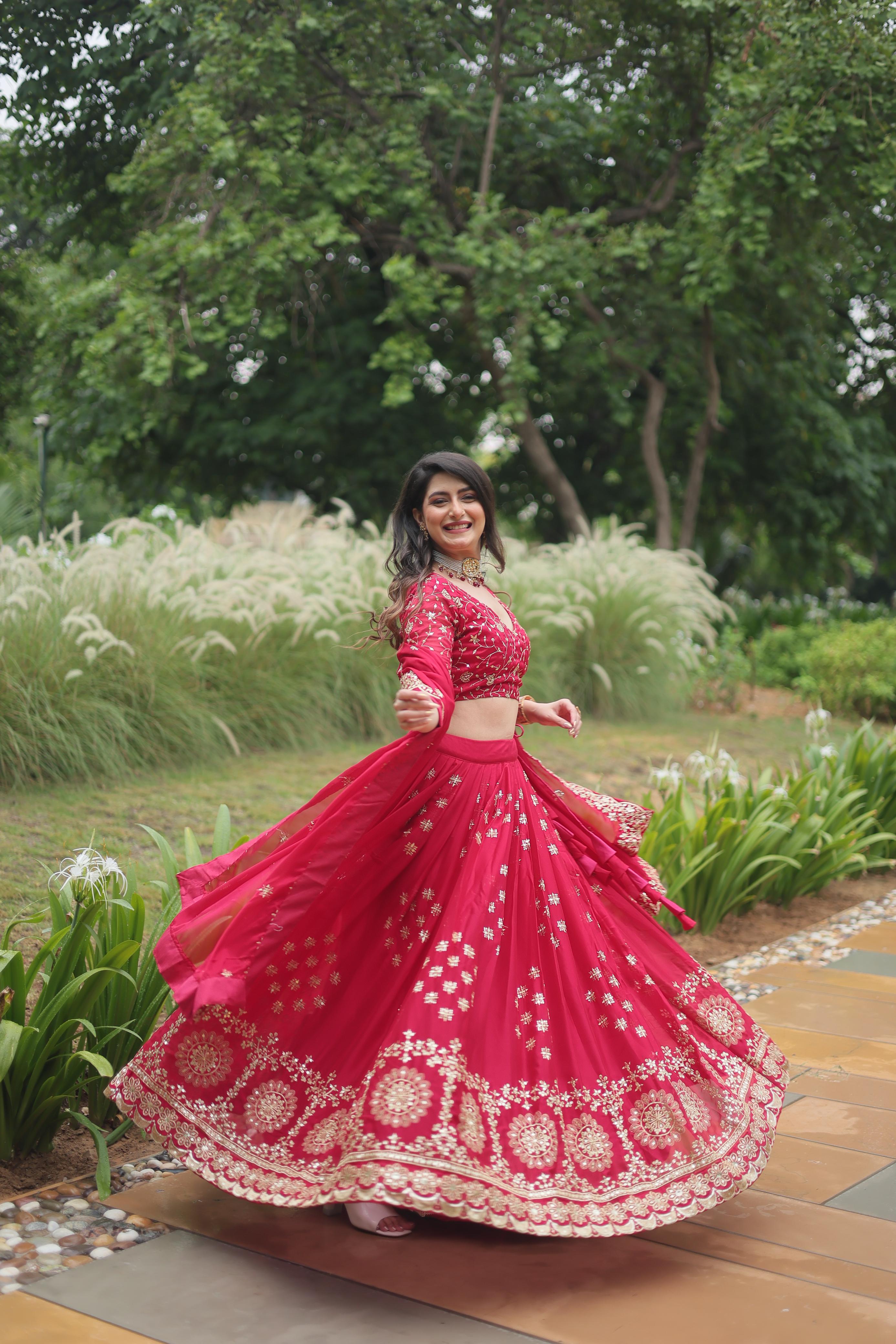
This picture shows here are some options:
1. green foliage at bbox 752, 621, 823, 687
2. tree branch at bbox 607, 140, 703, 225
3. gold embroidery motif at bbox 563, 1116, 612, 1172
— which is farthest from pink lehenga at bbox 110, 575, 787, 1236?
tree branch at bbox 607, 140, 703, 225

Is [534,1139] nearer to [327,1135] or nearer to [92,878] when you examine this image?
[327,1135]

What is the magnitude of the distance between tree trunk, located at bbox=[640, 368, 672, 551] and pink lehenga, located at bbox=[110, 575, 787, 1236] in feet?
35.2

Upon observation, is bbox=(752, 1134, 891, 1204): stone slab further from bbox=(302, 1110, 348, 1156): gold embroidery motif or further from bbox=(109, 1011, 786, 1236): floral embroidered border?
bbox=(302, 1110, 348, 1156): gold embroidery motif

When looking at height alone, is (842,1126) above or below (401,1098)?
below

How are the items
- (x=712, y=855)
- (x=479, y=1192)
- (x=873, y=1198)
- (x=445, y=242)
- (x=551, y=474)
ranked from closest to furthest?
1. (x=479, y=1192)
2. (x=873, y=1198)
3. (x=712, y=855)
4. (x=445, y=242)
5. (x=551, y=474)

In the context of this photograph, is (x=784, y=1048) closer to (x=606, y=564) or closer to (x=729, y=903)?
(x=729, y=903)

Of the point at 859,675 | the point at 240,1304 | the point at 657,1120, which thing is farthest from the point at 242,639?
the point at 859,675

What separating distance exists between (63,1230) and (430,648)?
134cm

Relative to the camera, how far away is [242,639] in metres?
6.81

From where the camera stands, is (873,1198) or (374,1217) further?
(873,1198)

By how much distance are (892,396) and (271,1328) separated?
16075mm

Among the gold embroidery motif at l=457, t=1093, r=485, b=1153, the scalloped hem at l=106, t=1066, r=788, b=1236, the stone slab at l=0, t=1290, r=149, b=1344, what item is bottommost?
the stone slab at l=0, t=1290, r=149, b=1344

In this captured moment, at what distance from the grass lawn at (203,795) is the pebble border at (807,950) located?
0.83 metres

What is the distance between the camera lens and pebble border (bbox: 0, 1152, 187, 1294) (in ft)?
7.22
